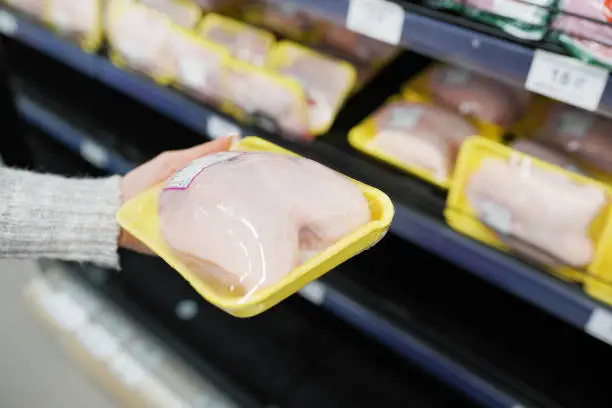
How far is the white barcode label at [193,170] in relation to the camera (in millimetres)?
832

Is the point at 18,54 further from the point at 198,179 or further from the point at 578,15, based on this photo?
the point at 578,15

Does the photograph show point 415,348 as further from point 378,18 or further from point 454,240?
point 378,18

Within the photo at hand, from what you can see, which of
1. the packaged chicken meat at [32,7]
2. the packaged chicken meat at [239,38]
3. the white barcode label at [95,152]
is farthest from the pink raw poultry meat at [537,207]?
the packaged chicken meat at [32,7]

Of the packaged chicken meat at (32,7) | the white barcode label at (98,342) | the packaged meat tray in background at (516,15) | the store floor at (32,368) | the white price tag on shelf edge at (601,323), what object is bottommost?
the store floor at (32,368)

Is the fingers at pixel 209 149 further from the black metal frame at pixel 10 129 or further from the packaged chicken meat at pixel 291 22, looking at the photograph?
the black metal frame at pixel 10 129

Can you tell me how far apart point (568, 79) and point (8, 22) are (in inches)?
71.9

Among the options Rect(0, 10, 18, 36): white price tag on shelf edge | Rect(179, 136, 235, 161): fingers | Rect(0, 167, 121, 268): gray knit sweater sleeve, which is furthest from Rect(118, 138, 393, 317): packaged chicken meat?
Rect(0, 10, 18, 36): white price tag on shelf edge

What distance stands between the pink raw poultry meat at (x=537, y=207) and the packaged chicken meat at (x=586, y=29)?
0.73 feet

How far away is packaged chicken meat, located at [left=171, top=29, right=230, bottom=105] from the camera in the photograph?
58.1 inches

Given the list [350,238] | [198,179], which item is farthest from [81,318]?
[350,238]

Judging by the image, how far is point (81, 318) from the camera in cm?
188

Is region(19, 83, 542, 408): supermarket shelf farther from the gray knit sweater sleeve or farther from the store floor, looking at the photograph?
the store floor

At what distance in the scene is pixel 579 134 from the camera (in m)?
1.26

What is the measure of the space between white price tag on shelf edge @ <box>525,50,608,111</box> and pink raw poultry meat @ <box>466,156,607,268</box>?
0.56 feet
